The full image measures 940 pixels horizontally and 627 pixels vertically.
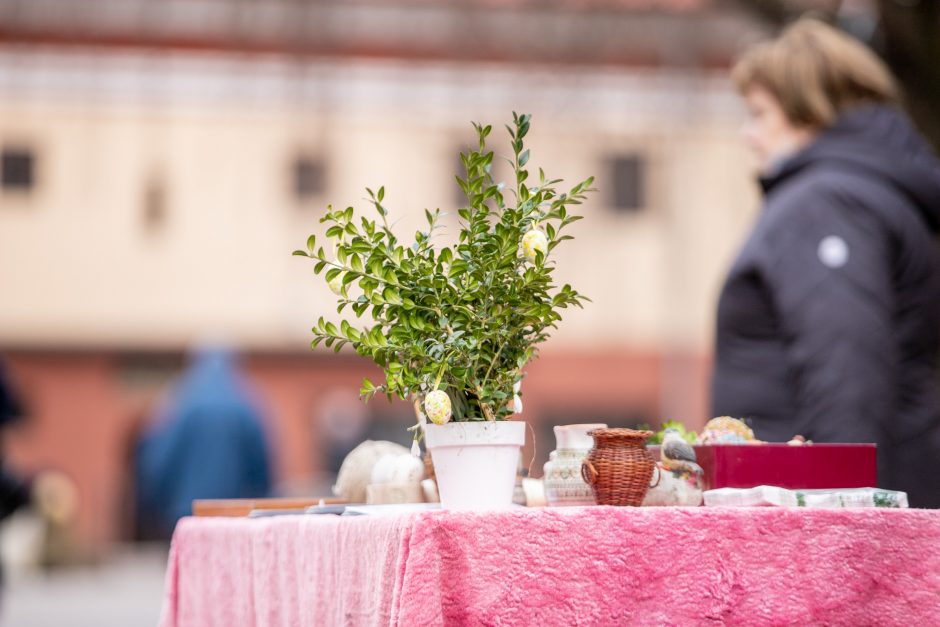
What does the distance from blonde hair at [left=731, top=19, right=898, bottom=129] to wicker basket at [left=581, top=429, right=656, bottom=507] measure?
1649 millimetres

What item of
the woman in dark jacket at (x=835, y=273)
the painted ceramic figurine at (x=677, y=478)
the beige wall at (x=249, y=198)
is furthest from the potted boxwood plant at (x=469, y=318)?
the beige wall at (x=249, y=198)

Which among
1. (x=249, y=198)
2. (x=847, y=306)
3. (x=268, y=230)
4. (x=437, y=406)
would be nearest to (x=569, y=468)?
(x=437, y=406)

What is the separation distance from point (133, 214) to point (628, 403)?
33.3 ft

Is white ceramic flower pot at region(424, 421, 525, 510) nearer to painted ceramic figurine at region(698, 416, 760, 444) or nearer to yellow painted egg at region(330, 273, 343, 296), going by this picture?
yellow painted egg at region(330, 273, 343, 296)

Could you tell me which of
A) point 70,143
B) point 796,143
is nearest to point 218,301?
point 70,143

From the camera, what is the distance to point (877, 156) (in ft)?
11.9

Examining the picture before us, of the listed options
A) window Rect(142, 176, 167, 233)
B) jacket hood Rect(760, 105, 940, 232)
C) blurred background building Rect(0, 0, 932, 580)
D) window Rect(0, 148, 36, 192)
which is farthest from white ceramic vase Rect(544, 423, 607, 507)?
window Rect(0, 148, 36, 192)

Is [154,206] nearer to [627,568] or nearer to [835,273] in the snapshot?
[835,273]

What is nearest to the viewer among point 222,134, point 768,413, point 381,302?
point 381,302

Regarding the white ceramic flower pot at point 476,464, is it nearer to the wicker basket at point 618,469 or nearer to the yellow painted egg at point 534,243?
the wicker basket at point 618,469

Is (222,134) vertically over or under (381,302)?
over

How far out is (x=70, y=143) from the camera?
29750mm

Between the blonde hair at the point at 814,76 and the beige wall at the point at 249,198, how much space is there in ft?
81.7

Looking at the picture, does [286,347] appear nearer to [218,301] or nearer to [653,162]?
[218,301]
